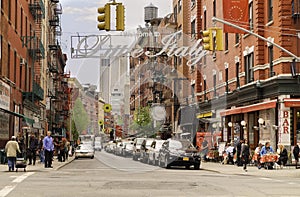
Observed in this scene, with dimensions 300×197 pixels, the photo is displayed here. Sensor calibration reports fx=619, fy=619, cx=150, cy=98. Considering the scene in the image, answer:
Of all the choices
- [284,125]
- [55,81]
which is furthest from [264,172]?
[55,81]

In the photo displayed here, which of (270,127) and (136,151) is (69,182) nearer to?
(270,127)

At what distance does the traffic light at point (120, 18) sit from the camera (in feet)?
73.9

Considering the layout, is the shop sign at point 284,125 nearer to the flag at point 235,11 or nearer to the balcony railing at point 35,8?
the flag at point 235,11

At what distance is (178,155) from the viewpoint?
34219 mm

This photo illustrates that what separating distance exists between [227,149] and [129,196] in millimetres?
25955

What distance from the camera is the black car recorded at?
111ft

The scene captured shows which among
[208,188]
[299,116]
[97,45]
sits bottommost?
[208,188]

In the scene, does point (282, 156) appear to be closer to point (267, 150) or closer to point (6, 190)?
point (267, 150)

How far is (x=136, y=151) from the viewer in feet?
152

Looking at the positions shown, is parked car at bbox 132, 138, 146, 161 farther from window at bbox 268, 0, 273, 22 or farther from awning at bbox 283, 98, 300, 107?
window at bbox 268, 0, 273, 22

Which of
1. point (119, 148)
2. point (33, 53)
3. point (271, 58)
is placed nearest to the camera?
point (271, 58)

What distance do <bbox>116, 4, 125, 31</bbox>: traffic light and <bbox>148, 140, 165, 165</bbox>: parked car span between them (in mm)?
14447

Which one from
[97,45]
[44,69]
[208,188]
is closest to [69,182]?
[208,188]

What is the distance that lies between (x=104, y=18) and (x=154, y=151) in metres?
15.9
